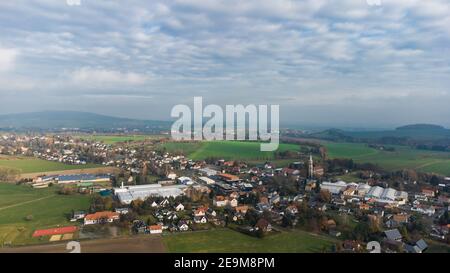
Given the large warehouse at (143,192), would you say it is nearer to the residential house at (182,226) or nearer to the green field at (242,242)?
the residential house at (182,226)

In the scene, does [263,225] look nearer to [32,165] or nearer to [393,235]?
[393,235]

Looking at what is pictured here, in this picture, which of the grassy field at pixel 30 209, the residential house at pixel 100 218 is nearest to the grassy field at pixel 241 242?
the residential house at pixel 100 218

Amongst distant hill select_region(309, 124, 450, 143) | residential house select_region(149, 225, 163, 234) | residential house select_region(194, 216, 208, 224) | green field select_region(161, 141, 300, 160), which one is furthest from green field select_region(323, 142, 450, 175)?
residential house select_region(149, 225, 163, 234)

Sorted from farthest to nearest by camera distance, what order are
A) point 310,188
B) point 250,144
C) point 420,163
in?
point 250,144 < point 420,163 < point 310,188
